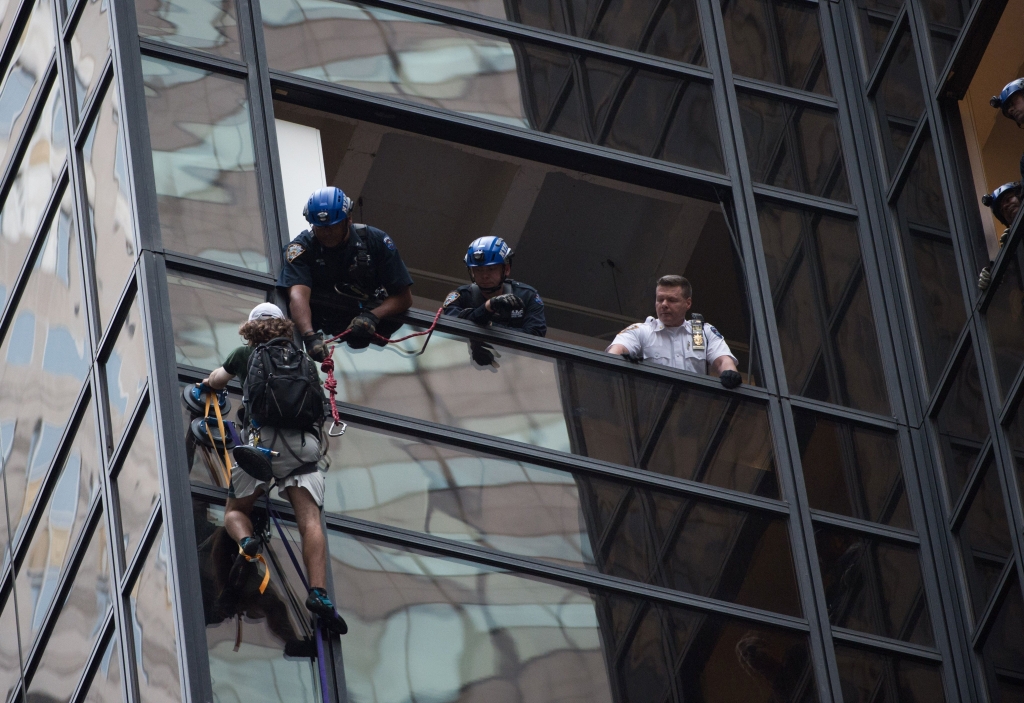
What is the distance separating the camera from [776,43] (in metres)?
19.1

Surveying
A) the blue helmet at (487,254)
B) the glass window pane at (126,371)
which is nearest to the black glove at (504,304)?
the blue helmet at (487,254)

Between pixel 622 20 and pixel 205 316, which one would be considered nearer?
pixel 205 316

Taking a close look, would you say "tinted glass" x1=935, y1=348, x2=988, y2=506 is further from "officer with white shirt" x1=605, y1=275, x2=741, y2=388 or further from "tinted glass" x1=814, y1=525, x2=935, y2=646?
"officer with white shirt" x1=605, y1=275, x2=741, y2=388

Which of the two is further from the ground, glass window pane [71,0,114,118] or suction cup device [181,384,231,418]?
glass window pane [71,0,114,118]

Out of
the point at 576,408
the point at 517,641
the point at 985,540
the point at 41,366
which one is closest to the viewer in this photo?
the point at 517,641

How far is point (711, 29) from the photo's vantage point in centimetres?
1875

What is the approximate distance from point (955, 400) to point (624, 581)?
385cm

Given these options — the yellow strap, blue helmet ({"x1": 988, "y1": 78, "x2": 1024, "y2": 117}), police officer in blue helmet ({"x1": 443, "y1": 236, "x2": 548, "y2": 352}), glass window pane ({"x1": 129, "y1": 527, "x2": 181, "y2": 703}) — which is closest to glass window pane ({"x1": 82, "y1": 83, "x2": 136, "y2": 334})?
glass window pane ({"x1": 129, "y1": 527, "x2": 181, "y2": 703})

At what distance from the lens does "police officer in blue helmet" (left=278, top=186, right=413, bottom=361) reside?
14.9 m

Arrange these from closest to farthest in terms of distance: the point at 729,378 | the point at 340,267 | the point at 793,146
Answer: the point at 340,267
the point at 729,378
the point at 793,146

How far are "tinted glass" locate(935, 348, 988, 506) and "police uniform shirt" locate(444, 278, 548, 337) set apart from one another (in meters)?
3.71

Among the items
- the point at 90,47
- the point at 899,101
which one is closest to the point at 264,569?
the point at 90,47

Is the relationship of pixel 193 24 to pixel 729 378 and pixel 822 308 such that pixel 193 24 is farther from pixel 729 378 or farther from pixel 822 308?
pixel 822 308

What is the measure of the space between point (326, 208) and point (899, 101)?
6321mm
